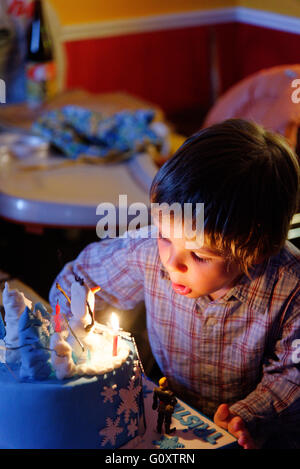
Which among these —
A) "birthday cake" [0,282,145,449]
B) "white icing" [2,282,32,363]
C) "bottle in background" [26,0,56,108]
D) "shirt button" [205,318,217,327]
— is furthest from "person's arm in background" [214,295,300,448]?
"bottle in background" [26,0,56,108]

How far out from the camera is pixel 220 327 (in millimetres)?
988

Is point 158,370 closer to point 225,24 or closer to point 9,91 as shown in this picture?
point 9,91

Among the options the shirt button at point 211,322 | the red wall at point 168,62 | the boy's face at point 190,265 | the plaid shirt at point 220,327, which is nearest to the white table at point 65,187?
the plaid shirt at point 220,327

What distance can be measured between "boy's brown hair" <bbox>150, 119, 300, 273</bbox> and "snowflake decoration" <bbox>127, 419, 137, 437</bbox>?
25cm

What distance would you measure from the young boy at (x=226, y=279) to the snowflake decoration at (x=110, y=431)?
0.16m

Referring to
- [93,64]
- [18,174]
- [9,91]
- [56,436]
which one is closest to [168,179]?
[56,436]

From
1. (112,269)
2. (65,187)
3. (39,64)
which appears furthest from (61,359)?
(39,64)

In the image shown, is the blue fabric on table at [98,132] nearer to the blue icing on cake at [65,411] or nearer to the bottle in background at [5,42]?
the bottle in background at [5,42]

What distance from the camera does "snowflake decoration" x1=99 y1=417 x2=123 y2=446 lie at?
687 mm

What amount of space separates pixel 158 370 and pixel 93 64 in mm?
2209

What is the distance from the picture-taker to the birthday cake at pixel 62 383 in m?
0.66

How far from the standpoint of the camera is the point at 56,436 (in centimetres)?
67

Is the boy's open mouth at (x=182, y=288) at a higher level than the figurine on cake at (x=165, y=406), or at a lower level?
higher

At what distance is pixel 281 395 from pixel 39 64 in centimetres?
166
